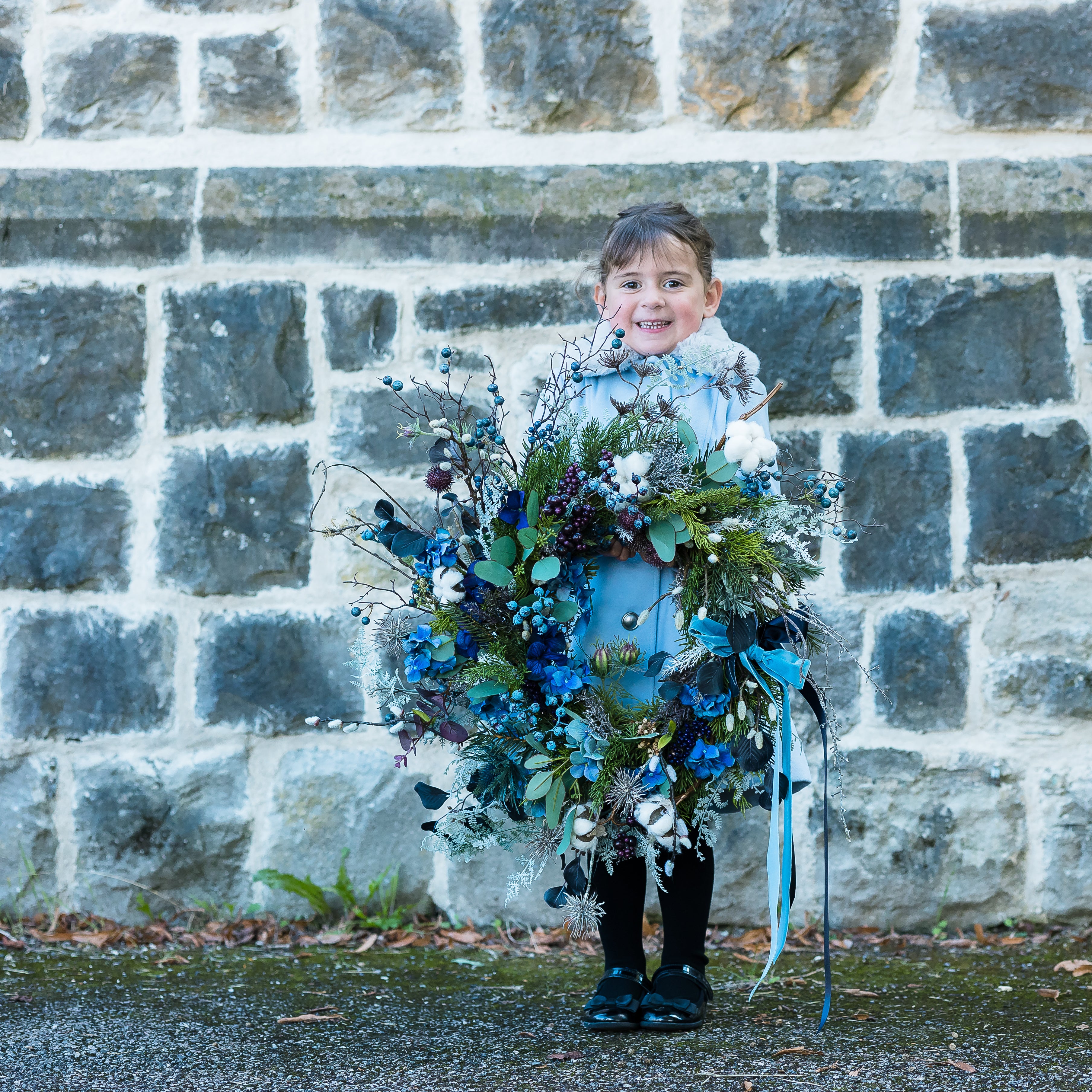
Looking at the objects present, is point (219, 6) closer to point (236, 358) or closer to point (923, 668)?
point (236, 358)

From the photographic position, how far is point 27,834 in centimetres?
304

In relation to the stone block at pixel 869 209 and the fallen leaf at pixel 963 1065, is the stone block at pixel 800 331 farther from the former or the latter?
the fallen leaf at pixel 963 1065

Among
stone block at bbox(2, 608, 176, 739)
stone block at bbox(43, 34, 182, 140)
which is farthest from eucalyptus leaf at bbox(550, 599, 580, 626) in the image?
stone block at bbox(43, 34, 182, 140)

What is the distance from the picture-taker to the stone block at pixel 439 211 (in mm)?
→ 2982

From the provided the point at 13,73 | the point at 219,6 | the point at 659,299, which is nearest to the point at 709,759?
the point at 659,299

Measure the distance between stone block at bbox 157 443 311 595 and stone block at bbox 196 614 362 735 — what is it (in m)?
0.11

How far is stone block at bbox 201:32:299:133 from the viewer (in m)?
3.02

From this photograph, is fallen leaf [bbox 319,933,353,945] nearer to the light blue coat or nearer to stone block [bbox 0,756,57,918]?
stone block [bbox 0,756,57,918]

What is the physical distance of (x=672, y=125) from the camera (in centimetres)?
303

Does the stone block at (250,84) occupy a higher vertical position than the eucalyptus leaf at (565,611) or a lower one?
higher

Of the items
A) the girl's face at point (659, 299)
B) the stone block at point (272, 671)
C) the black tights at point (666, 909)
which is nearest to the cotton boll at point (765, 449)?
the girl's face at point (659, 299)

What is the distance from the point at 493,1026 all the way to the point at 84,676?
4.64 ft

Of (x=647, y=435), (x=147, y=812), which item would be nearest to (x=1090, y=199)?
(x=647, y=435)

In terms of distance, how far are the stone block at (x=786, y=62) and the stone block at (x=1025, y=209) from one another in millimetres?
340
